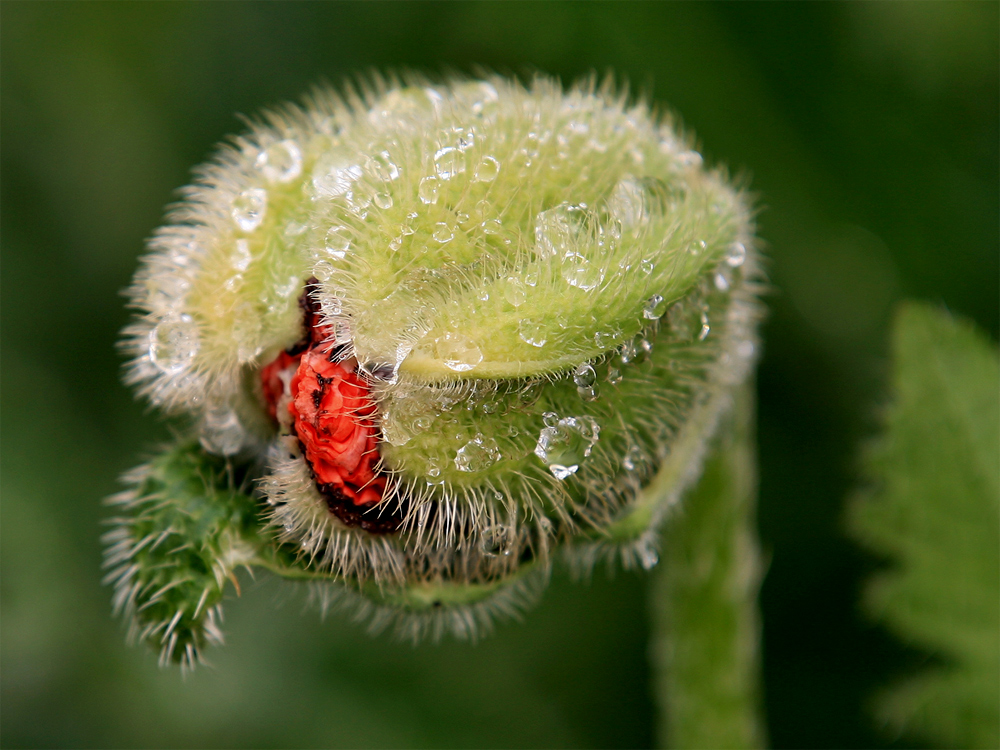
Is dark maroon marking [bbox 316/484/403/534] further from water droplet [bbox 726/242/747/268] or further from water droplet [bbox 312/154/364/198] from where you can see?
water droplet [bbox 726/242/747/268]

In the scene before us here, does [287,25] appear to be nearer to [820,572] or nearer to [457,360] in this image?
[457,360]

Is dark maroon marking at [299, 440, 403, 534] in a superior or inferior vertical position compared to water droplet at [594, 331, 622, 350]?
inferior

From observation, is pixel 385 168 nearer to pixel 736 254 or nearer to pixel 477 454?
pixel 477 454

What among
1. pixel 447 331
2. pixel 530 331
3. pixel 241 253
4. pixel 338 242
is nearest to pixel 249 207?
pixel 241 253

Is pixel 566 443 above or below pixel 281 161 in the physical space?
below

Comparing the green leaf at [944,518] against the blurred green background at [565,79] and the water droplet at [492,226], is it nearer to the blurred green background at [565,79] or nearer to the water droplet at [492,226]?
the blurred green background at [565,79]

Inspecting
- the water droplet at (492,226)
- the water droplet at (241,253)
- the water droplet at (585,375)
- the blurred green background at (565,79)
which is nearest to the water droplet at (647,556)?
the water droplet at (585,375)

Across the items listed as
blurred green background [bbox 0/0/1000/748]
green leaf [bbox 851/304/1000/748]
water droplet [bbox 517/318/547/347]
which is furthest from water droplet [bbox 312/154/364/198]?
blurred green background [bbox 0/0/1000/748]
